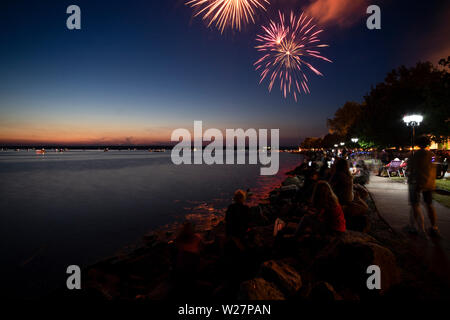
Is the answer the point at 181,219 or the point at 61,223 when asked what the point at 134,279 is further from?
the point at 61,223

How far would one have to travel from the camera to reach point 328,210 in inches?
182

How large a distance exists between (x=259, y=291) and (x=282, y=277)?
528 millimetres

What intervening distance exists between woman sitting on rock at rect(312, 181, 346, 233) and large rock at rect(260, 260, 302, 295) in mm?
1438

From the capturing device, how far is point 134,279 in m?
5.98

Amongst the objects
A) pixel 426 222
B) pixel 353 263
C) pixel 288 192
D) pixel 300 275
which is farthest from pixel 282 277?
pixel 288 192

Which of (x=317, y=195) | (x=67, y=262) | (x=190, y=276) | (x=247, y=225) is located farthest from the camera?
(x=67, y=262)

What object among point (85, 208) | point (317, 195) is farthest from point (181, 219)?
point (317, 195)

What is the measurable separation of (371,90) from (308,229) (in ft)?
140

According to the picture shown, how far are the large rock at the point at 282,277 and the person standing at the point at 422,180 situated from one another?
404cm

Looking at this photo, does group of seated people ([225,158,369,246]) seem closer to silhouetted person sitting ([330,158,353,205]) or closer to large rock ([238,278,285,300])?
silhouetted person sitting ([330,158,353,205])

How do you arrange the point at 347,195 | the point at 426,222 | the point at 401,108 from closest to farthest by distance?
the point at 347,195 → the point at 426,222 → the point at 401,108

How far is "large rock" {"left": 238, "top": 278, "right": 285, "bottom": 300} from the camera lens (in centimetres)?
323

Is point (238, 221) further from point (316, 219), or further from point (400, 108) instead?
point (400, 108)

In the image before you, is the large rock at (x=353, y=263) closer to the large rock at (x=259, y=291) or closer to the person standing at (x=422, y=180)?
the large rock at (x=259, y=291)
